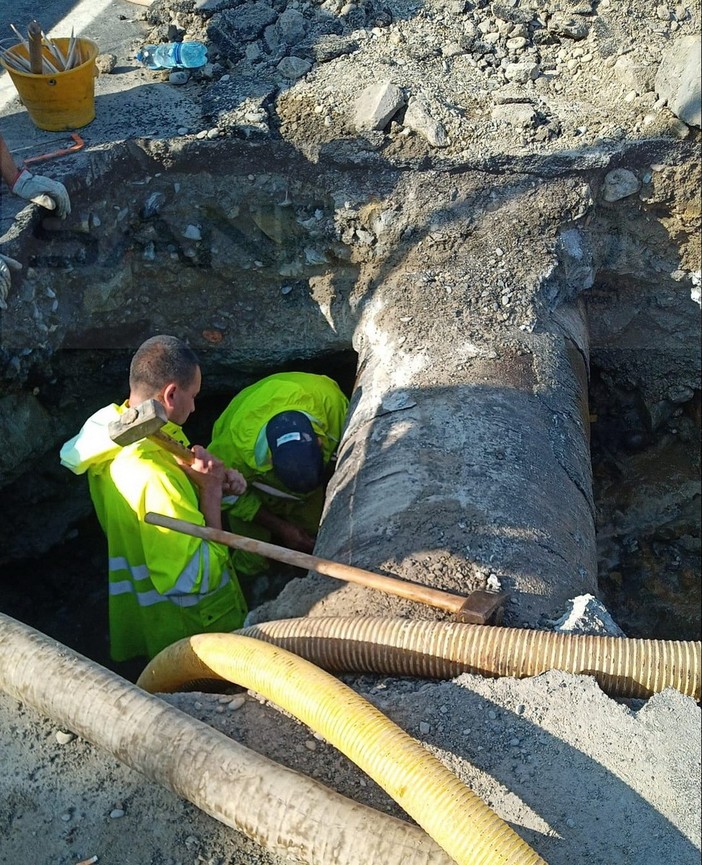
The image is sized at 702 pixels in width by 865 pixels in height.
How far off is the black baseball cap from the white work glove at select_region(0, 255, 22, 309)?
51.5 inches

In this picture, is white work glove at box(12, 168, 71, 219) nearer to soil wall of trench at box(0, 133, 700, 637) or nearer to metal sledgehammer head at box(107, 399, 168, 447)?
soil wall of trench at box(0, 133, 700, 637)

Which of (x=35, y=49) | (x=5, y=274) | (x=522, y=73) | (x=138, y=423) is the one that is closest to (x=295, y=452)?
(x=138, y=423)

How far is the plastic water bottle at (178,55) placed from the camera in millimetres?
5051

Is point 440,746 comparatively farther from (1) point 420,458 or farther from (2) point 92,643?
(2) point 92,643

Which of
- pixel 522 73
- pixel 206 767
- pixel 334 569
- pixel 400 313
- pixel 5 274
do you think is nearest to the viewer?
pixel 206 767

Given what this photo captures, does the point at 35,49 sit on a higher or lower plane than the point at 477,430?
higher

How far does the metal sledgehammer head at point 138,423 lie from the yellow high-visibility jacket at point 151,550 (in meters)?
0.17

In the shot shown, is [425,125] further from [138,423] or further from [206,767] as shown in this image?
[206,767]

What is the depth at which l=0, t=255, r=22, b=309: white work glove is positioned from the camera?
150 inches

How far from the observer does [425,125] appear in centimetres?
445

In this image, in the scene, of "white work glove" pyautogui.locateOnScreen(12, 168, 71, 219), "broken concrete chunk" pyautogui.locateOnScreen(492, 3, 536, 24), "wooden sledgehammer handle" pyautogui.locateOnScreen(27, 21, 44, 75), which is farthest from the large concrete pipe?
"wooden sledgehammer handle" pyautogui.locateOnScreen(27, 21, 44, 75)

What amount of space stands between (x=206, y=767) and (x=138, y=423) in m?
1.36

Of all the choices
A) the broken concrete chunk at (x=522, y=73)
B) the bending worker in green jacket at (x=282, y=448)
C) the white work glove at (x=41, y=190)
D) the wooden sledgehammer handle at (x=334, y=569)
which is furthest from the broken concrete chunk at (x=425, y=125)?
the wooden sledgehammer handle at (x=334, y=569)

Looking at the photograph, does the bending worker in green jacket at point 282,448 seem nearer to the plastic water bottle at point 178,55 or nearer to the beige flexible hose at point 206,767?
the beige flexible hose at point 206,767
